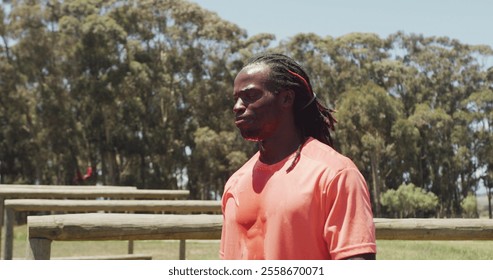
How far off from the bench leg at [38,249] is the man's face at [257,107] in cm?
174

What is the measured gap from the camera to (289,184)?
1780 mm

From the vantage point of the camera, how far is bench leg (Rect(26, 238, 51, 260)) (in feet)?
10.7

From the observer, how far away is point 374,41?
37.0m

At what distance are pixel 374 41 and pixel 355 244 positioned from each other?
36410 mm

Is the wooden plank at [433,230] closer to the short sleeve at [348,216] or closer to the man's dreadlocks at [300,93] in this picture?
the man's dreadlocks at [300,93]

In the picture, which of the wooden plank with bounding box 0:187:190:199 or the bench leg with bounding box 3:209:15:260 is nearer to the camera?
the bench leg with bounding box 3:209:15:260

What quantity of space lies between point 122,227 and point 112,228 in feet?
0.21

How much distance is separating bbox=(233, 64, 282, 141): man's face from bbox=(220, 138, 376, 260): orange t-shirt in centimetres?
10

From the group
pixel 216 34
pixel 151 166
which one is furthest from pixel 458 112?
pixel 151 166

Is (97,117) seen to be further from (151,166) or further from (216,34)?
(216,34)

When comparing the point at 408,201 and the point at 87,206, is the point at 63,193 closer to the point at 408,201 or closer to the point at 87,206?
the point at 87,206

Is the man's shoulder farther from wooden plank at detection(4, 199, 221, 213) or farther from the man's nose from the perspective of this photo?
wooden plank at detection(4, 199, 221, 213)

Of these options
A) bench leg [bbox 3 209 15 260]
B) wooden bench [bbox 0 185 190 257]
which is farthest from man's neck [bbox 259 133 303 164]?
wooden bench [bbox 0 185 190 257]
